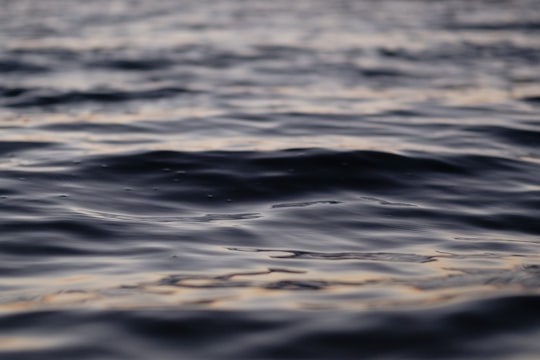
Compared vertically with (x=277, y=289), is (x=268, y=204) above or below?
above

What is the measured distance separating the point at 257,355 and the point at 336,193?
2.37 meters

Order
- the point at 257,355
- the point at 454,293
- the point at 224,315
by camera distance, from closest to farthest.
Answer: the point at 257,355 → the point at 224,315 → the point at 454,293

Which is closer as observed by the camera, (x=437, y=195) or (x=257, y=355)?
(x=257, y=355)

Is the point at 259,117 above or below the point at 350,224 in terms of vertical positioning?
above

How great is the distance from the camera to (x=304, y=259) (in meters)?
3.74

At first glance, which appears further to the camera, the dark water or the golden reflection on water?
the golden reflection on water

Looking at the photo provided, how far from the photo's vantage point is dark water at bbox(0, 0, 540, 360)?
288 centimetres

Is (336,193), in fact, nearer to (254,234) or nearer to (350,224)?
(350,224)

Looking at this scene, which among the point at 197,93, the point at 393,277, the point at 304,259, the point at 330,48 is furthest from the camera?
the point at 330,48

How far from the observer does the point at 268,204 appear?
4.70 m

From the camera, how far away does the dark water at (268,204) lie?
2877mm

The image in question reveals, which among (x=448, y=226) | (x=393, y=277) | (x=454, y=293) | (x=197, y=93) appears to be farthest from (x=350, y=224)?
(x=197, y=93)

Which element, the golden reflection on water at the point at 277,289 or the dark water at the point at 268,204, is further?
the golden reflection on water at the point at 277,289

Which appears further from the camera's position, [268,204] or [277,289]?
[268,204]
